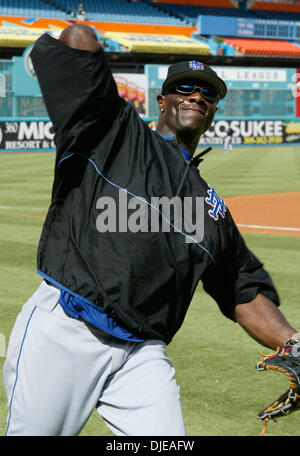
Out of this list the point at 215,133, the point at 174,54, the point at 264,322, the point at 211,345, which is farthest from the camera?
the point at 174,54

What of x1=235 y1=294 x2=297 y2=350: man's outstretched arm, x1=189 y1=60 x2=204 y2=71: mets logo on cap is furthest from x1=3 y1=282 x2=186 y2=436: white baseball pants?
x1=189 y1=60 x2=204 y2=71: mets logo on cap

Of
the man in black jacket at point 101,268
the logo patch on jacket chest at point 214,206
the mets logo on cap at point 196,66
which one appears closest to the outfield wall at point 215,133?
the mets logo on cap at point 196,66

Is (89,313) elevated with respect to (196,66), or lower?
lower

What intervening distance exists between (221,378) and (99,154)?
2.82 metres

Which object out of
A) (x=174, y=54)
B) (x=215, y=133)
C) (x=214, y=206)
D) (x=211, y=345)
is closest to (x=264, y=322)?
(x=214, y=206)

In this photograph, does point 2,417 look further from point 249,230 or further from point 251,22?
point 251,22

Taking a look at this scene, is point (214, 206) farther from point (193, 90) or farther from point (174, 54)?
point (174, 54)

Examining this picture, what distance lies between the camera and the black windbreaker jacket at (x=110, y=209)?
2479 millimetres

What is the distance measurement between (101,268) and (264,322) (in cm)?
83

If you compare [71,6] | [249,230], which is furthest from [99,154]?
[71,6]

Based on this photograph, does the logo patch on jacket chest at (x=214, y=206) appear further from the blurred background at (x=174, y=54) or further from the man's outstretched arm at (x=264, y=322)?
the blurred background at (x=174, y=54)

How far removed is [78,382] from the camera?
99.1 inches

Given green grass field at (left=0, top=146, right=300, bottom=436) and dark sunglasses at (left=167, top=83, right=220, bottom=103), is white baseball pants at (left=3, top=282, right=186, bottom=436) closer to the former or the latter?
dark sunglasses at (left=167, top=83, right=220, bottom=103)

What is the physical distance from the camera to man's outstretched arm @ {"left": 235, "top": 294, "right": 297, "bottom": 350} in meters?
2.85
